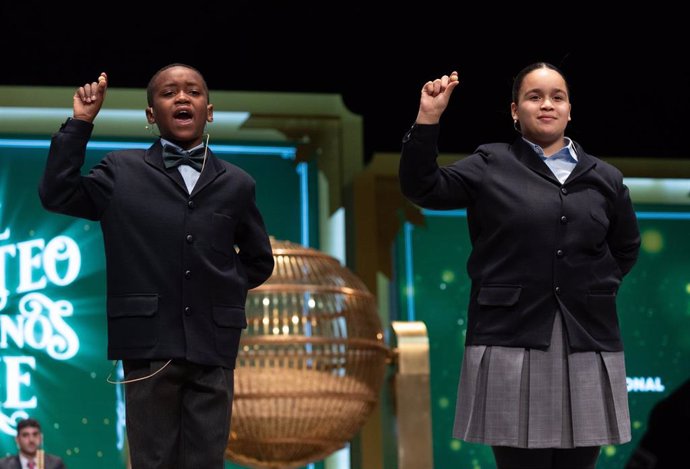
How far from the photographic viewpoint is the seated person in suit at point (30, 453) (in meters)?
5.02

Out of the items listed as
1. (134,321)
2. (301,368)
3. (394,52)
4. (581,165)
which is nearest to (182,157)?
(134,321)

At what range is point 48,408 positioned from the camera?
5340 mm

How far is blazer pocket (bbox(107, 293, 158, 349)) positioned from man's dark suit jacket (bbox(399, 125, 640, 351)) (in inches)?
20.8

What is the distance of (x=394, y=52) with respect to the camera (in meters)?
5.16

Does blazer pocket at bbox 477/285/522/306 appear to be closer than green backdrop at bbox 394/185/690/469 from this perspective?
Yes

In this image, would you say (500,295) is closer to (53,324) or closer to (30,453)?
(30,453)

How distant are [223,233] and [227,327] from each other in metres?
0.18

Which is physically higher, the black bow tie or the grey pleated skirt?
the black bow tie

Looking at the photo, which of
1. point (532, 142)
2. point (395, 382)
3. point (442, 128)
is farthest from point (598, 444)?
point (442, 128)

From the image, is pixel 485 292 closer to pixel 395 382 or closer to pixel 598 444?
pixel 598 444

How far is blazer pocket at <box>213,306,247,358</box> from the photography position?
7.77ft

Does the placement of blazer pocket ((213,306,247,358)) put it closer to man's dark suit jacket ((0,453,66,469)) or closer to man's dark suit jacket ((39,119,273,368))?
man's dark suit jacket ((39,119,273,368))

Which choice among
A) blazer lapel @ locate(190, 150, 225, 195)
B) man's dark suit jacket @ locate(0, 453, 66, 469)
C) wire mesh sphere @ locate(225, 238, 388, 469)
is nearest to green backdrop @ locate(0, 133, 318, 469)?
man's dark suit jacket @ locate(0, 453, 66, 469)

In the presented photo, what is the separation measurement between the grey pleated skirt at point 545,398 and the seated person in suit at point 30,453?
3031 millimetres
